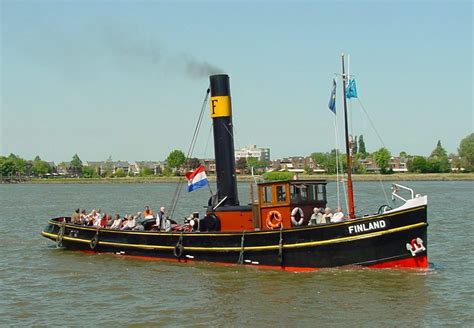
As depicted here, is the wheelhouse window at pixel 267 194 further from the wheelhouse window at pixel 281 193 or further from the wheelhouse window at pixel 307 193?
the wheelhouse window at pixel 307 193

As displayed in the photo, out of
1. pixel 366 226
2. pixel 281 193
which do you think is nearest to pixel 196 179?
pixel 281 193

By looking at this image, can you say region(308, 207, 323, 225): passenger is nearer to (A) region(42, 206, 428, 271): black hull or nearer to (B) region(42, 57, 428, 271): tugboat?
(B) region(42, 57, 428, 271): tugboat

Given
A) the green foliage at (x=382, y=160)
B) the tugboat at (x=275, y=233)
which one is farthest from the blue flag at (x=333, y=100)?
the green foliage at (x=382, y=160)

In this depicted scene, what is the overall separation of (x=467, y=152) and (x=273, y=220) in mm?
150050

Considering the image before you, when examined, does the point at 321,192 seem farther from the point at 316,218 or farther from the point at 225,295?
the point at 225,295

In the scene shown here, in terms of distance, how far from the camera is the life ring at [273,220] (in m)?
22.5

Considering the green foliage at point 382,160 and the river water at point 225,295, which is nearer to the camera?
the river water at point 225,295

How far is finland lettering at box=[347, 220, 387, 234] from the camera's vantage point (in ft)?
67.6

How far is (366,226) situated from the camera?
20.7m

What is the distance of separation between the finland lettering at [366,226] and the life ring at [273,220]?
2654 millimetres

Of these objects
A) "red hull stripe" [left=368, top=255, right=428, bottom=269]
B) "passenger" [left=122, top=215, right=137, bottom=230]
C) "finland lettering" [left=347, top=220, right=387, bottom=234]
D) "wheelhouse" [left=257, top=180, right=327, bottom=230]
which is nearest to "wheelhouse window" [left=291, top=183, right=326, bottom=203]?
"wheelhouse" [left=257, top=180, right=327, bottom=230]

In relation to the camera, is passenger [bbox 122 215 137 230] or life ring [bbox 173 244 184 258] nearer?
life ring [bbox 173 244 184 258]

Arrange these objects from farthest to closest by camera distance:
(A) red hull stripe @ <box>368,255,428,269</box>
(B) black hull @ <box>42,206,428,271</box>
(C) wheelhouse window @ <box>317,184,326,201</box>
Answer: (C) wheelhouse window @ <box>317,184,326,201</box>
(A) red hull stripe @ <box>368,255,428,269</box>
(B) black hull @ <box>42,206,428,271</box>

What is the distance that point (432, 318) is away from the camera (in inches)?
680
